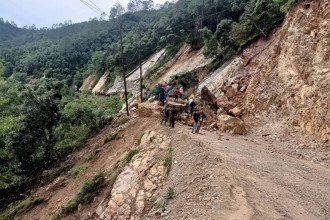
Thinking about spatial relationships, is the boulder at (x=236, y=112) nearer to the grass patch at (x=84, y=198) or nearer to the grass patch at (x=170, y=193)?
the grass patch at (x=84, y=198)

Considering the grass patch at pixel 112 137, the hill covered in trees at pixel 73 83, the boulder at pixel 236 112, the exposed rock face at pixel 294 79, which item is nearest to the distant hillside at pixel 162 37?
the hill covered in trees at pixel 73 83

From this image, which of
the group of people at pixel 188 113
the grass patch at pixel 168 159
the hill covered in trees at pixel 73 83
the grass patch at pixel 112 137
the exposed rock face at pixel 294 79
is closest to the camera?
the grass patch at pixel 168 159

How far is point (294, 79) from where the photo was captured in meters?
14.9

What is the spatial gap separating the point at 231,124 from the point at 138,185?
26.7 feet

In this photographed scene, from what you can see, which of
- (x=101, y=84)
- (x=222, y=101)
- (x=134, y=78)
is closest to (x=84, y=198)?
(x=222, y=101)

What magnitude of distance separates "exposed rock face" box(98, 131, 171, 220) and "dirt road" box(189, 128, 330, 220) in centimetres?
232

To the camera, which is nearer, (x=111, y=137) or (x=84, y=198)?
(x=84, y=198)

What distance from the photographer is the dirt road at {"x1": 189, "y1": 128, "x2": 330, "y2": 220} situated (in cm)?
632

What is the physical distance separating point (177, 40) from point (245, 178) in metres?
40.2

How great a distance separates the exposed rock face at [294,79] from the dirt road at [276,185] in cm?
314

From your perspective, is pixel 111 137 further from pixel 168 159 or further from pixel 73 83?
pixel 73 83

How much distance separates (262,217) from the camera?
19.3 feet

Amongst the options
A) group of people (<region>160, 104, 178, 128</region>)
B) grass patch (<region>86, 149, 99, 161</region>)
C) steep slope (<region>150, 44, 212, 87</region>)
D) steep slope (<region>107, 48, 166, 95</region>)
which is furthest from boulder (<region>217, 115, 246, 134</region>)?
steep slope (<region>107, 48, 166, 95</region>)

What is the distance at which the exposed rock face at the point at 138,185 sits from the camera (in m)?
8.59
